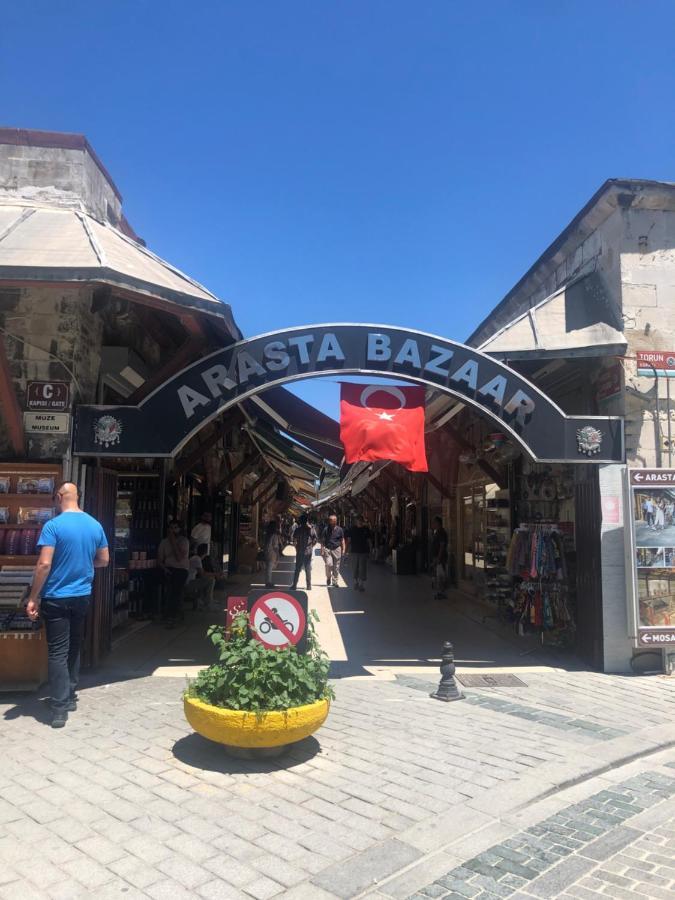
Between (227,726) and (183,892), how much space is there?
149 centimetres

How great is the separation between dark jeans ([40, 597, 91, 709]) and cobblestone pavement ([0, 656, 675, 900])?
1.06 feet

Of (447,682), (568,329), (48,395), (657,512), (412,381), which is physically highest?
(568,329)

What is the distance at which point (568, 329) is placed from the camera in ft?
28.2

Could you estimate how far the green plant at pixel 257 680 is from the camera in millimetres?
4691

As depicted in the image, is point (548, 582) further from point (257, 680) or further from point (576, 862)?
point (576, 862)

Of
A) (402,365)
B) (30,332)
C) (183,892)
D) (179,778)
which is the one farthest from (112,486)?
(183,892)

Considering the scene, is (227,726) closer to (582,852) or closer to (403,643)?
(582,852)

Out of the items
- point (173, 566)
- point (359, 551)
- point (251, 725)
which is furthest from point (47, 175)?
point (359, 551)

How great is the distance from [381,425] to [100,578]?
3.72 metres

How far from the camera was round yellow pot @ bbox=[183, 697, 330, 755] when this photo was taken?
15.1 ft

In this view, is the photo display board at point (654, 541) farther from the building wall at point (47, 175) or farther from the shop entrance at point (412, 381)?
the building wall at point (47, 175)

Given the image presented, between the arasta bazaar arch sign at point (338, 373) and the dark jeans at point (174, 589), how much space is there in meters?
4.11

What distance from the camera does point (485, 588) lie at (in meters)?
13.2

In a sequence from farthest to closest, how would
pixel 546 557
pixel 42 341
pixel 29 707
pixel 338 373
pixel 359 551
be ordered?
pixel 359 551 → pixel 546 557 → pixel 338 373 → pixel 42 341 → pixel 29 707
